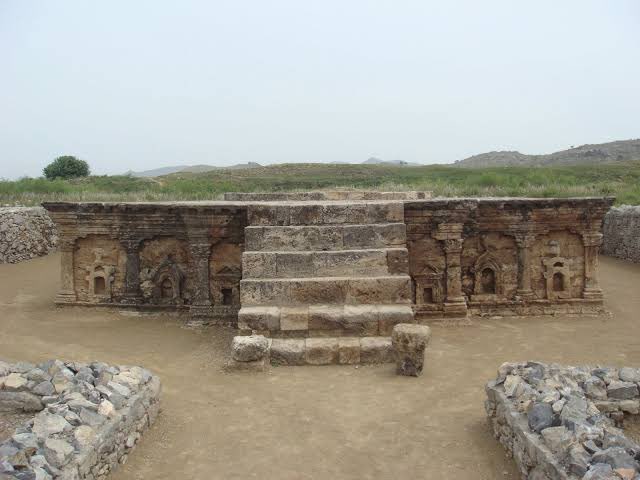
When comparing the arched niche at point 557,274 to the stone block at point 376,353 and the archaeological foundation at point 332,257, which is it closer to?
the archaeological foundation at point 332,257

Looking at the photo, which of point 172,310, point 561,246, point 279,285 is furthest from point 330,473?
point 561,246

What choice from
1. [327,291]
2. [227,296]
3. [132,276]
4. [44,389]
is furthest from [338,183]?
[44,389]

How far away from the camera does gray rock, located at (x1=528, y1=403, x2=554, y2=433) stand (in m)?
3.77

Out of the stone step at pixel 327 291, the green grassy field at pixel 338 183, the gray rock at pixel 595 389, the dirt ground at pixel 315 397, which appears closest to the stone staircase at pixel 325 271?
the stone step at pixel 327 291

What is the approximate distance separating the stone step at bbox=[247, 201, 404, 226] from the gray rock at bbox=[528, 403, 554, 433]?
445 centimetres

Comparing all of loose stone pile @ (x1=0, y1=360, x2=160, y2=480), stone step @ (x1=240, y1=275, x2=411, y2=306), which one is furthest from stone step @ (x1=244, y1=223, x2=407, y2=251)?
loose stone pile @ (x1=0, y1=360, x2=160, y2=480)

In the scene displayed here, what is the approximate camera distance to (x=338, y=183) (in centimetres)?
3453

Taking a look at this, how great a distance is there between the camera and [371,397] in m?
5.50

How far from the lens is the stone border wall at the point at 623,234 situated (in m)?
15.0

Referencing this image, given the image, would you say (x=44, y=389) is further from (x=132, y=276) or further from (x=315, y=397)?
(x=132, y=276)

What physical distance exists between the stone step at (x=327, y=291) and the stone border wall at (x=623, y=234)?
1077 centimetres

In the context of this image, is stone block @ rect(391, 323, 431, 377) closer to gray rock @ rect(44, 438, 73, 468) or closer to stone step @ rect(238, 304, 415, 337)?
stone step @ rect(238, 304, 415, 337)

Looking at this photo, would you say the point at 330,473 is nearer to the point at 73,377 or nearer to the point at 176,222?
the point at 73,377

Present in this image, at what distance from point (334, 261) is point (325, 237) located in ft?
1.59
